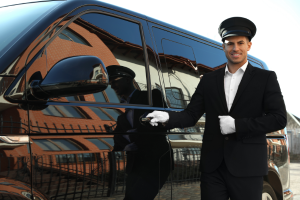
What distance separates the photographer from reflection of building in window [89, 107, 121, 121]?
6.89 feet

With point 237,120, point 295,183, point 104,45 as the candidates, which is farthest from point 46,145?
point 295,183

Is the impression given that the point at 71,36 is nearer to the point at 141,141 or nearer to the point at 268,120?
the point at 141,141

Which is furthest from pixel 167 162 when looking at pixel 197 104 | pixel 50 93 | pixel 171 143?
pixel 50 93

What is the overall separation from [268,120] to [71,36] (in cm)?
133

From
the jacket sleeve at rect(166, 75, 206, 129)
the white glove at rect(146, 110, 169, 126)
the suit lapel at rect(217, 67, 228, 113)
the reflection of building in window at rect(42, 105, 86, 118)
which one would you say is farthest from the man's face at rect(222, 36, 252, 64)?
the reflection of building in window at rect(42, 105, 86, 118)

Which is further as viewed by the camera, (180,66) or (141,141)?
(180,66)

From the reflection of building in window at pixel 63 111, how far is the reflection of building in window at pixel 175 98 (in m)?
0.87

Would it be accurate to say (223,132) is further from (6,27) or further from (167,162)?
(6,27)

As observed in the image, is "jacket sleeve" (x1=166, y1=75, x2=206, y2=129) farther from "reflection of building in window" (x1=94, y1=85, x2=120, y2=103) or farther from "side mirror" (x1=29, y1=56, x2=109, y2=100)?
"side mirror" (x1=29, y1=56, x2=109, y2=100)

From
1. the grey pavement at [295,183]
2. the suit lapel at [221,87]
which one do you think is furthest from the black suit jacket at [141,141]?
the grey pavement at [295,183]

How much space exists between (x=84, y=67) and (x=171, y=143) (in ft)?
3.51

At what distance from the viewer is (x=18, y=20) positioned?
212 centimetres

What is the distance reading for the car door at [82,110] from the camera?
1740 mm

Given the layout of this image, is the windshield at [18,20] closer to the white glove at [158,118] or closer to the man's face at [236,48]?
the white glove at [158,118]
